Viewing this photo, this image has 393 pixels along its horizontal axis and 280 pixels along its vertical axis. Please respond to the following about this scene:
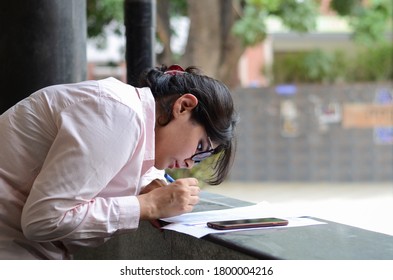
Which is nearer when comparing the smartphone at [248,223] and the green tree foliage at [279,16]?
the smartphone at [248,223]

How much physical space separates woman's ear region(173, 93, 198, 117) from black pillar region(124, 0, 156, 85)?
138 centimetres

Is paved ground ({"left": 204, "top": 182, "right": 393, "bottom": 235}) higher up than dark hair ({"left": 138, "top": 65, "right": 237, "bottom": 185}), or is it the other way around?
dark hair ({"left": 138, "top": 65, "right": 237, "bottom": 185})

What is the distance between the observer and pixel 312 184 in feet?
30.0

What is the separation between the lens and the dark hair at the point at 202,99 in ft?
5.31

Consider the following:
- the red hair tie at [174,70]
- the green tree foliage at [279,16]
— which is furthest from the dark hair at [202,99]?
the green tree foliage at [279,16]

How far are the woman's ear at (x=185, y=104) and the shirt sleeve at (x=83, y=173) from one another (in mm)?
130

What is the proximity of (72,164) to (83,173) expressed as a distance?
0.10ft

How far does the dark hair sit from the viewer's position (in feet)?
5.31

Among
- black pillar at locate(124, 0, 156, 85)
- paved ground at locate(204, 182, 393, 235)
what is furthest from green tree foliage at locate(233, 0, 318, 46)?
black pillar at locate(124, 0, 156, 85)

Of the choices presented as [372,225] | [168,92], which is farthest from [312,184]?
[168,92]

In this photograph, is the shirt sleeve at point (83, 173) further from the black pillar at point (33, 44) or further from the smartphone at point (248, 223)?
the black pillar at point (33, 44)

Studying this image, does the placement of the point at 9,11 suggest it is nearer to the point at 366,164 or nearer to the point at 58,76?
the point at 58,76

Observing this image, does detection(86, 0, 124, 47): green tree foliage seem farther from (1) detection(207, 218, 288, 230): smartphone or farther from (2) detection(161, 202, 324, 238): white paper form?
(1) detection(207, 218, 288, 230): smartphone
